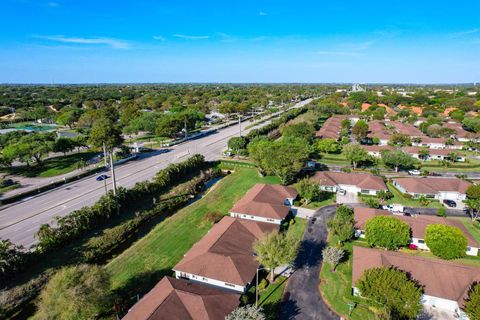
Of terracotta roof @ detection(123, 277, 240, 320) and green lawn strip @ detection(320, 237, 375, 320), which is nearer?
terracotta roof @ detection(123, 277, 240, 320)

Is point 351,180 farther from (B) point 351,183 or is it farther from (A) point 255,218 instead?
(A) point 255,218

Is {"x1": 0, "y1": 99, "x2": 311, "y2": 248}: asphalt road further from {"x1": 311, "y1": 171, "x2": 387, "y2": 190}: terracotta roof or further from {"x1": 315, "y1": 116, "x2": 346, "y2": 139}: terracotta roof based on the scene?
{"x1": 315, "y1": 116, "x2": 346, "y2": 139}: terracotta roof

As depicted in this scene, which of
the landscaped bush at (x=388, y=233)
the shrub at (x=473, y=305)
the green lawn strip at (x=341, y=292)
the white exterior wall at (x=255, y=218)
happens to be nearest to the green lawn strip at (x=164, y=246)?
the white exterior wall at (x=255, y=218)

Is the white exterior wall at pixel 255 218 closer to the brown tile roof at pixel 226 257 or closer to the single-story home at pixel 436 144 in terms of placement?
the brown tile roof at pixel 226 257

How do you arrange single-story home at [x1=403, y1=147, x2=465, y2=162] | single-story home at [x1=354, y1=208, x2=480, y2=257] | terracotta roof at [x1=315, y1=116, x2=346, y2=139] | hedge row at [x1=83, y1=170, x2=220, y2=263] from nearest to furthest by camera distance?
1. hedge row at [x1=83, y1=170, x2=220, y2=263]
2. single-story home at [x1=354, y1=208, x2=480, y2=257]
3. single-story home at [x1=403, y1=147, x2=465, y2=162]
4. terracotta roof at [x1=315, y1=116, x2=346, y2=139]

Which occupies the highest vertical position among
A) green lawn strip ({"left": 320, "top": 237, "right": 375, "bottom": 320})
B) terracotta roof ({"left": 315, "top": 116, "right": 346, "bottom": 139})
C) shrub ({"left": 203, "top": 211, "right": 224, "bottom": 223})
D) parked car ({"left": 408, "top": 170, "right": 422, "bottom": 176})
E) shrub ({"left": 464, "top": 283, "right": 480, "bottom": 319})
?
terracotta roof ({"left": 315, "top": 116, "right": 346, "bottom": 139})

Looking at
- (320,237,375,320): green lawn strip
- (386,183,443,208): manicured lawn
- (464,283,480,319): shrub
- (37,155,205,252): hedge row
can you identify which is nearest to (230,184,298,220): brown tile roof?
(320,237,375,320): green lawn strip
